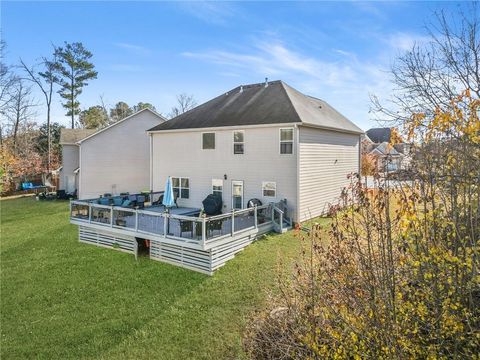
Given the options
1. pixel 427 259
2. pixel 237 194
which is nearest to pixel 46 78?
pixel 237 194

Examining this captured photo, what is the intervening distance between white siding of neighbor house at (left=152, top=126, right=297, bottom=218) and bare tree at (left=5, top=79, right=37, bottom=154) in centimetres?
2505

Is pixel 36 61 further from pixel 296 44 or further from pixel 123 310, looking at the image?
pixel 123 310

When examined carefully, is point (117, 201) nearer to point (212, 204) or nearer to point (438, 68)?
point (212, 204)

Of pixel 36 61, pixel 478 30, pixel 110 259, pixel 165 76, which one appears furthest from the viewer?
pixel 36 61

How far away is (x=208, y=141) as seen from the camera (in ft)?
53.3

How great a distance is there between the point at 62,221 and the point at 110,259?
8967mm

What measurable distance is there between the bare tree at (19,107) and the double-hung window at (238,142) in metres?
29.7

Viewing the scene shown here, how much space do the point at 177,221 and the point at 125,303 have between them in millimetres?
3728

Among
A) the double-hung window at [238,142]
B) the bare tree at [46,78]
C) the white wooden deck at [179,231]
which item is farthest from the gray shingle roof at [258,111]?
the bare tree at [46,78]

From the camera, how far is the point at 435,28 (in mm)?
10336

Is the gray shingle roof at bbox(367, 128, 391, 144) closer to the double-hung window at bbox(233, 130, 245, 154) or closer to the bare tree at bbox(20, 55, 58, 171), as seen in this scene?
the double-hung window at bbox(233, 130, 245, 154)

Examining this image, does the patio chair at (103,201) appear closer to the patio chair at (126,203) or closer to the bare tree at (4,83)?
the patio chair at (126,203)

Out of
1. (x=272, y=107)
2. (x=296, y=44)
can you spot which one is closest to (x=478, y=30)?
(x=296, y=44)

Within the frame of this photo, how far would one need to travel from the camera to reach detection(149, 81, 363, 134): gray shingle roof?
14.4 meters
